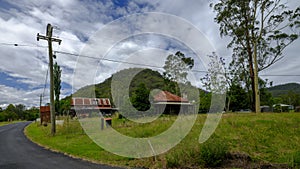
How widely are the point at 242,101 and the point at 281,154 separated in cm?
3448

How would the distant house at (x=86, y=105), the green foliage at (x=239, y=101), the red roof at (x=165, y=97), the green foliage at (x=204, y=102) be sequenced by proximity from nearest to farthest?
the red roof at (x=165, y=97) < the distant house at (x=86, y=105) < the green foliage at (x=204, y=102) < the green foliage at (x=239, y=101)

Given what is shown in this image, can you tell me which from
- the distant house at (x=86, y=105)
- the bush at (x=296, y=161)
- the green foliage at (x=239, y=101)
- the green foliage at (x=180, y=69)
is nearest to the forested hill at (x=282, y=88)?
the green foliage at (x=239, y=101)

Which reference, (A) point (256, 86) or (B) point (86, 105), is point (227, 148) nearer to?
(A) point (256, 86)

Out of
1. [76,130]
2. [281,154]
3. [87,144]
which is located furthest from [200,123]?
[76,130]

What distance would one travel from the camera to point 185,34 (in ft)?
27.6

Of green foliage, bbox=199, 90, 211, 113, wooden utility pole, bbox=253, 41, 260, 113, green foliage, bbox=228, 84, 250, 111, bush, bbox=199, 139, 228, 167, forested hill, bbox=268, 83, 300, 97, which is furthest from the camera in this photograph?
forested hill, bbox=268, 83, 300, 97

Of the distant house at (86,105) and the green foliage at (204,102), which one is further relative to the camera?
the green foliage at (204,102)

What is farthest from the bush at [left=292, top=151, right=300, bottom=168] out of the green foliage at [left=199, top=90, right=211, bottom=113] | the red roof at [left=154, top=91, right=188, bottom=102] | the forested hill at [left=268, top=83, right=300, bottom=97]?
the forested hill at [left=268, top=83, right=300, bottom=97]

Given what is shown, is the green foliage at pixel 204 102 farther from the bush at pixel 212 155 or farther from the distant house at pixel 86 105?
the bush at pixel 212 155

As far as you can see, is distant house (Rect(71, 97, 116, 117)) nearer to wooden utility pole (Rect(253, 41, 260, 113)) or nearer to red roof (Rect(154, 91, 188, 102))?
red roof (Rect(154, 91, 188, 102))

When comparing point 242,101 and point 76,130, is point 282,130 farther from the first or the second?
point 242,101

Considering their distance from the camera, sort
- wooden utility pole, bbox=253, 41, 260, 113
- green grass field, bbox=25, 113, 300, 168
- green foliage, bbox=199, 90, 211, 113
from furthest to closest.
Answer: green foliage, bbox=199, 90, 211, 113, wooden utility pole, bbox=253, 41, 260, 113, green grass field, bbox=25, 113, 300, 168

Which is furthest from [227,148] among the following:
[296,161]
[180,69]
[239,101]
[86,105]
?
[239,101]

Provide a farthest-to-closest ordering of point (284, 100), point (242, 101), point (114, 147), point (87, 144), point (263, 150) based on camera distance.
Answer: point (284, 100)
point (242, 101)
point (87, 144)
point (114, 147)
point (263, 150)
